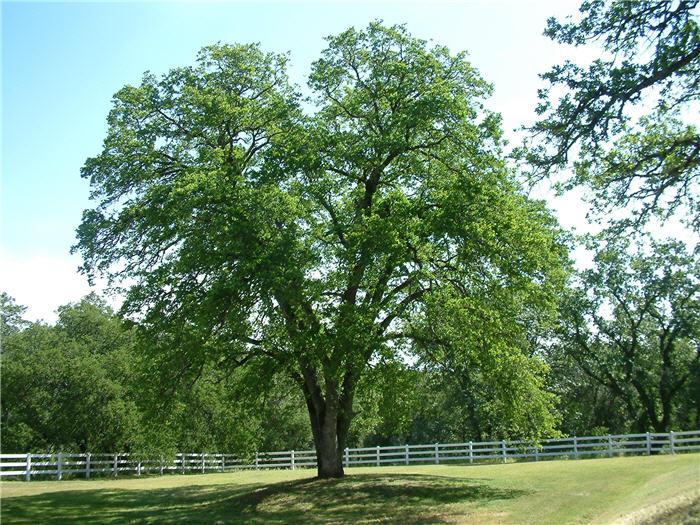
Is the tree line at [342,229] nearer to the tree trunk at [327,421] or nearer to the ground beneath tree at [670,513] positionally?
the tree trunk at [327,421]

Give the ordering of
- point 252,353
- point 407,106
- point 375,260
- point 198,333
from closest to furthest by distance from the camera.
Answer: point 198,333 → point 375,260 → point 407,106 → point 252,353

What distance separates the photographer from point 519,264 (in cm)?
1677

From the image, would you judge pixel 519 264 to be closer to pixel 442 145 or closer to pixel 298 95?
pixel 442 145

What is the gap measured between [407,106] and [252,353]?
990 cm

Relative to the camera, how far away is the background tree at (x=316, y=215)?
1688 centimetres

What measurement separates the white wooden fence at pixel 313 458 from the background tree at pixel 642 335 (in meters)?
4.07

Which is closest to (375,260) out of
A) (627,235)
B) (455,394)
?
(627,235)

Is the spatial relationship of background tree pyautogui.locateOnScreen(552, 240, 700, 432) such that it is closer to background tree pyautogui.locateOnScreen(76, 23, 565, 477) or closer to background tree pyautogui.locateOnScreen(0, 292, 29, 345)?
background tree pyautogui.locateOnScreen(76, 23, 565, 477)

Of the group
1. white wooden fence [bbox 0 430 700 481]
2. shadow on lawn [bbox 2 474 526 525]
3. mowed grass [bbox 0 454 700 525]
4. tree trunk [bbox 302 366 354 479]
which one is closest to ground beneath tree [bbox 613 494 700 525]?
mowed grass [bbox 0 454 700 525]

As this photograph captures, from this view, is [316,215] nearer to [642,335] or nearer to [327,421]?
[327,421]

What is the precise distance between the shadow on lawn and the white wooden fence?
338 inches

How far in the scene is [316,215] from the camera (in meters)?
20.3

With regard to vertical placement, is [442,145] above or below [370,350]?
above

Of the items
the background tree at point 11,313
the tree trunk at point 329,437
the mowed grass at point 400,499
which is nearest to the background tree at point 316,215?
the tree trunk at point 329,437
